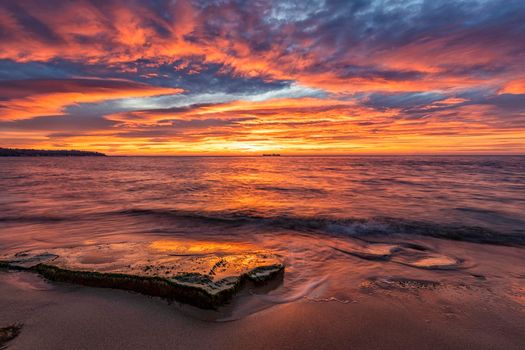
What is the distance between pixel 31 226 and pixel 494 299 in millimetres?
11876

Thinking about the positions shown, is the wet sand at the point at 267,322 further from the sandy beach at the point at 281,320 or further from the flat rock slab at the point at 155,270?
the flat rock slab at the point at 155,270

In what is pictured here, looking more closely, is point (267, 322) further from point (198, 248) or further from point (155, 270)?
point (198, 248)

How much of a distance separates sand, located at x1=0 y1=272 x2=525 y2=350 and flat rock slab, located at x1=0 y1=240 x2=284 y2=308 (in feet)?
0.55

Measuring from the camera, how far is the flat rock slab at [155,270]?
3.88 m

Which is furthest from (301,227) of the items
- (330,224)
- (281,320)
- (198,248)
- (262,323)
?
(262,323)

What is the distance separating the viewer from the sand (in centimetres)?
302

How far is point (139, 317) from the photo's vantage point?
3.45 metres

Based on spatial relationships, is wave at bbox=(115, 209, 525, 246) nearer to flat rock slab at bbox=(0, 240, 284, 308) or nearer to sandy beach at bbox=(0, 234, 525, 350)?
sandy beach at bbox=(0, 234, 525, 350)

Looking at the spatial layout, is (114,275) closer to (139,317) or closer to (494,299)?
(139,317)

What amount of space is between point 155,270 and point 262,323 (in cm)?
191

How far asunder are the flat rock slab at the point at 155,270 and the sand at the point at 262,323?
168 mm

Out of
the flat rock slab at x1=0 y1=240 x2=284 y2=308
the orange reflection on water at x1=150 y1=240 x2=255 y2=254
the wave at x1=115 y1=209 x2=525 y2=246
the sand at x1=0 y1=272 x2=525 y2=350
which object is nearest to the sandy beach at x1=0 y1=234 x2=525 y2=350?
the sand at x1=0 y1=272 x2=525 y2=350

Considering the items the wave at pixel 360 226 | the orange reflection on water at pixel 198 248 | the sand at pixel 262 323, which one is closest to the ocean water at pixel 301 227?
the wave at pixel 360 226

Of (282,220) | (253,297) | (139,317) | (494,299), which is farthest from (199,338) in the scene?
(282,220)
